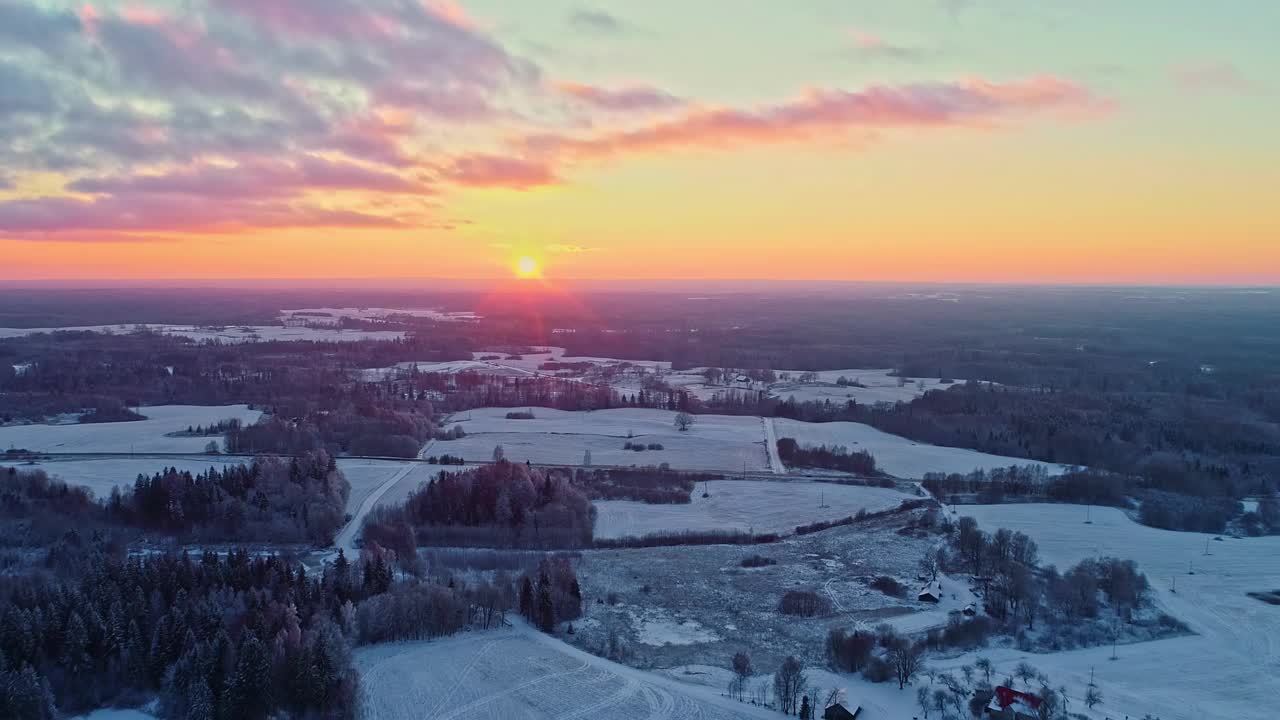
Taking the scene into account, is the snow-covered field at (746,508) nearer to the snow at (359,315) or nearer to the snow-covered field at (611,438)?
the snow-covered field at (611,438)

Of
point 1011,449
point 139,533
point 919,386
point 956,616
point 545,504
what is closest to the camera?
point 956,616

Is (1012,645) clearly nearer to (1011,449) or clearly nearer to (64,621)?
(64,621)

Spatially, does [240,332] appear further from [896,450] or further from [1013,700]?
[1013,700]

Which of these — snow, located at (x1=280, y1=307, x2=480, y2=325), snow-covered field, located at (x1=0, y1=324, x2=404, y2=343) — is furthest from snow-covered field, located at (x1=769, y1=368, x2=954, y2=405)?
snow, located at (x1=280, y1=307, x2=480, y2=325)

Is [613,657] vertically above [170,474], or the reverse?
[170,474]

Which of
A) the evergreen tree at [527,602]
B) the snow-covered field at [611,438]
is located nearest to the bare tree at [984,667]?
the evergreen tree at [527,602]

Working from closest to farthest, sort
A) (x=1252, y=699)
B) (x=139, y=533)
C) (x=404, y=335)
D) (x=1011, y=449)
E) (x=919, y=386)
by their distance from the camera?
(x=1252, y=699)
(x=139, y=533)
(x=1011, y=449)
(x=919, y=386)
(x=404, y=335)

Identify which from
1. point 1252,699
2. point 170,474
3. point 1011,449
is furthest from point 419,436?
point 1252,699
